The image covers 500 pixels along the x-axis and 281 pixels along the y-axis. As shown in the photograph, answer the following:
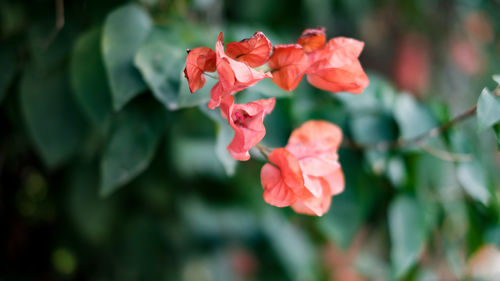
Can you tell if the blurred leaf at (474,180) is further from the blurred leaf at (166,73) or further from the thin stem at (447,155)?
the blurred leaf at (166,73)

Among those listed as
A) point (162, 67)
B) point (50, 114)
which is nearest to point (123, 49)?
point (162, 67)

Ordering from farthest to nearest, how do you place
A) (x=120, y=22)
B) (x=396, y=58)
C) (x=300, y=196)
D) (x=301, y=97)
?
(x=396, y=58), (x=301, y=97), (x=120, y=22), (x=300, y=196)

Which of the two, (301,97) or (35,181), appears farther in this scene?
(35,181)

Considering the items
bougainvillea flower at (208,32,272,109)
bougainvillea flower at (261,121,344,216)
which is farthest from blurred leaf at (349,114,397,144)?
bougainvillea flower at (208,32,272,109)

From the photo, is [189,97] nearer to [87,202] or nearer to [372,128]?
[372,128]

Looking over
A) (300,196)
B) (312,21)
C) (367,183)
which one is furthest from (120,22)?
(312,21)

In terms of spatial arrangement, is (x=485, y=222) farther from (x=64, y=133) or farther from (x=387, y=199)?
(x=64, y=133)

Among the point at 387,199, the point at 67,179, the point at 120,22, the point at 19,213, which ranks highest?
the point at 120,22

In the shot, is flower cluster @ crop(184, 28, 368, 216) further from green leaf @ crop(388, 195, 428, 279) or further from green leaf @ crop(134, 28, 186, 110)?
green leaf @ crop(388, 195, 428, 279)
